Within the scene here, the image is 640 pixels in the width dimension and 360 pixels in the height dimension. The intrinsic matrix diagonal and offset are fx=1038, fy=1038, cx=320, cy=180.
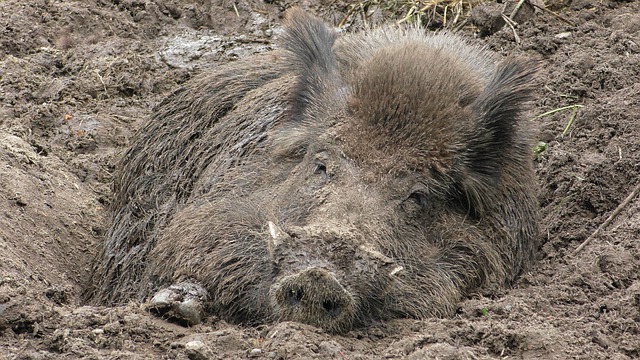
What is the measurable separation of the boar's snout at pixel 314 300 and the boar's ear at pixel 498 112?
4.38 ft

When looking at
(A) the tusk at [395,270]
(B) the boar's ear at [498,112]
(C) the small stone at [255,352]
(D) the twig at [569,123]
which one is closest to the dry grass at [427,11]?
(D) the twig at [569,123]

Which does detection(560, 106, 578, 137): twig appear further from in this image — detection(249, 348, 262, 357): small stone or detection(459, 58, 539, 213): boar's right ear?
detection(249, 348, 262, 357): small stone

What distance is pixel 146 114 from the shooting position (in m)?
8.49

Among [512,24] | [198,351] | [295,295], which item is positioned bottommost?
[198,351]

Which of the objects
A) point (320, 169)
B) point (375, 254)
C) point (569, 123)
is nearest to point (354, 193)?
point (320, 169)

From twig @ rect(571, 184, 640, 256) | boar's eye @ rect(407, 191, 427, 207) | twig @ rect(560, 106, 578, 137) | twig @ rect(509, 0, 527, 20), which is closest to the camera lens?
boar's eye @ rect(407, 191, 427, 207)

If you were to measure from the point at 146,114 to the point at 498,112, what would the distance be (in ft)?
12.8

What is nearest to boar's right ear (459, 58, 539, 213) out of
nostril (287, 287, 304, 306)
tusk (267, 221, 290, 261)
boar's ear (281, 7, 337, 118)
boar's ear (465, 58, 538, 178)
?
boar's ear (465, 58, 538, 178)

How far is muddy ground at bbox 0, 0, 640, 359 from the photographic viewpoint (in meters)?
4.21

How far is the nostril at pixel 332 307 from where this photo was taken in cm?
426

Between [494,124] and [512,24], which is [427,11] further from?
[494,124]

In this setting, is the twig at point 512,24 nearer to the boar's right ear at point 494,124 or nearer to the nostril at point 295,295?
the boar's right ear at point 494,124

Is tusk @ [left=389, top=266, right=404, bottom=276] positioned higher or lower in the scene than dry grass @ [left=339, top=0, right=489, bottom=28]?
lower

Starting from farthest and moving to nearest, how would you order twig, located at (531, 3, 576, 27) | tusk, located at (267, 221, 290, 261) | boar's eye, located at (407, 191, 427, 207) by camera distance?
twig, located at (531, 3, 576, 27), boar's eye, located at (407, 191, 427, 207), tusk, located at (267, 221, 290, 261)
